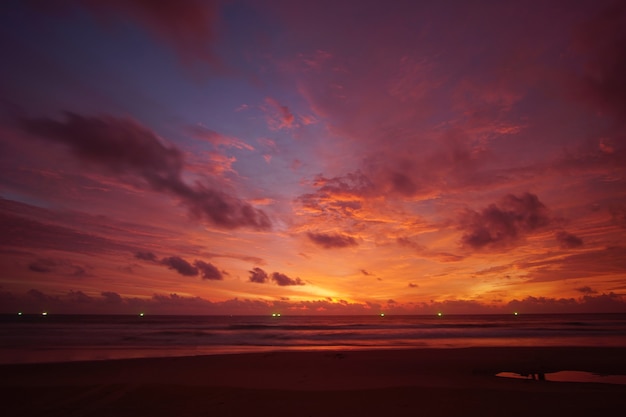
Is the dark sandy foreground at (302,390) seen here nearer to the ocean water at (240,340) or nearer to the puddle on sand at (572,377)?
the puddle on sand at (572,377)

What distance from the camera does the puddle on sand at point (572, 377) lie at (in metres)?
15.1

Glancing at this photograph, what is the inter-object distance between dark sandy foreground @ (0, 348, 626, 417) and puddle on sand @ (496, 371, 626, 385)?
909 mm

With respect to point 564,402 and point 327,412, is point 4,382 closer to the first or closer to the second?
point 327,412

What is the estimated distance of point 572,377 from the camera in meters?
15.8

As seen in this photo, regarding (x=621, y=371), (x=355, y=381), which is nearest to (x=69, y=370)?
(x=355, y=381)

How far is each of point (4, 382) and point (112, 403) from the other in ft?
24.0

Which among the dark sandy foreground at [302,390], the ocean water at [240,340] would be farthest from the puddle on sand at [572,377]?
the ocean water at [240,340]

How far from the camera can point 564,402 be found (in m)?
11.1

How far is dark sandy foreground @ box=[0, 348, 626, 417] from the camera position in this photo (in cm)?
1048

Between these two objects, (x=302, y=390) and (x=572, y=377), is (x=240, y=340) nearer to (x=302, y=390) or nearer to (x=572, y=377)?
(x=302, y=390)

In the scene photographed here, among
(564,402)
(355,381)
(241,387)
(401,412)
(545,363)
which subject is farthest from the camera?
(545,363)

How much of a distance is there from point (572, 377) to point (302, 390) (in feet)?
41.1

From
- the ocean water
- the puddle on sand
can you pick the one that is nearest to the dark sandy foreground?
the puddle on sand

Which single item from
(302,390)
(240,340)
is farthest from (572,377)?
(240,340)
